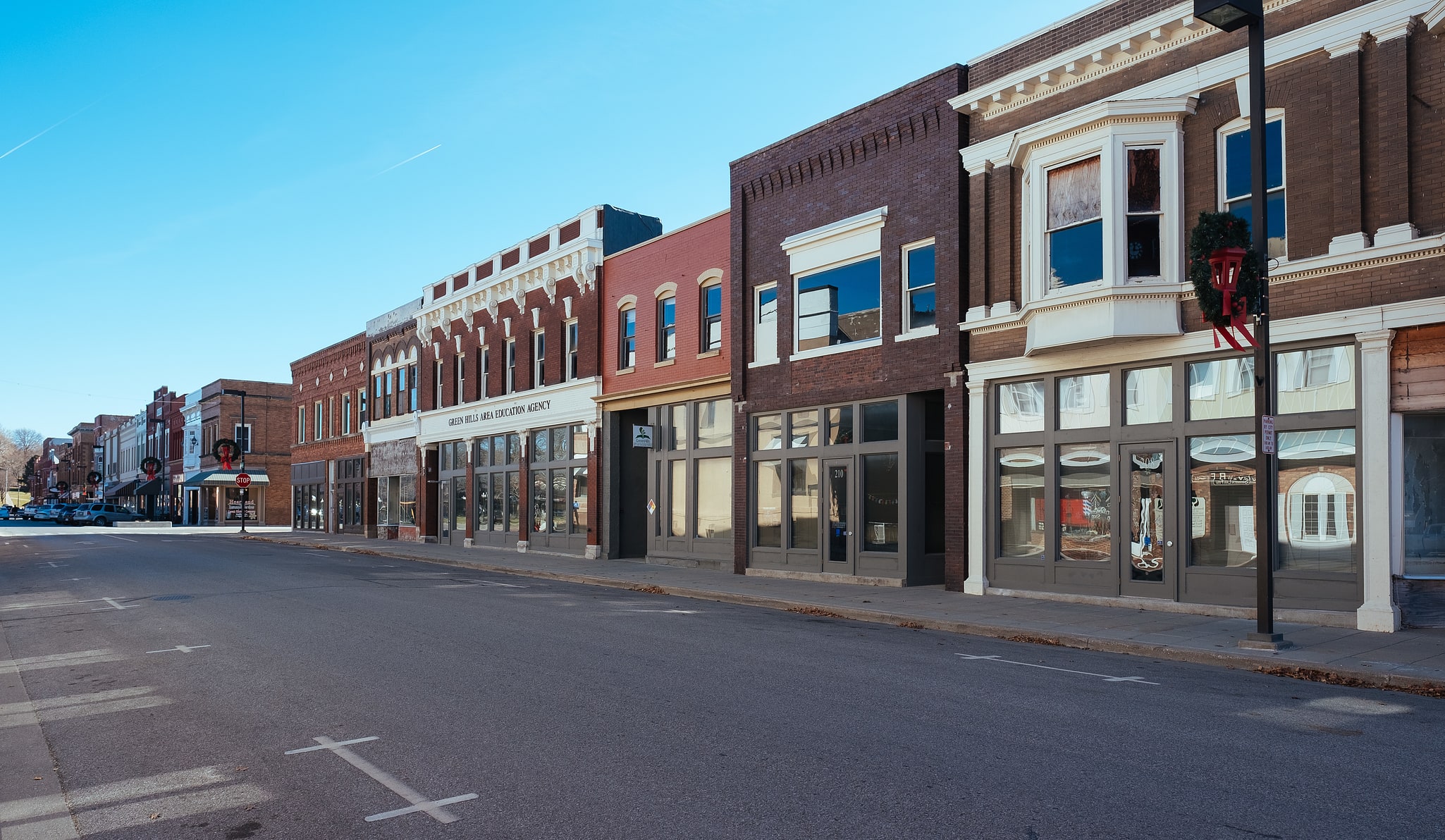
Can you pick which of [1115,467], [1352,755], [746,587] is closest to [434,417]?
[746,587]

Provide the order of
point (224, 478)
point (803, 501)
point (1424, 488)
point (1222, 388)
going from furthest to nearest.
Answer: point (224, 478) → point (803, 501) → point (1222, 388) → point (1424, 488)

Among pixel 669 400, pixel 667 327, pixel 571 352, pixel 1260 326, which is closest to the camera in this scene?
pixel 1260 326

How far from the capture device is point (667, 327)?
26000mm

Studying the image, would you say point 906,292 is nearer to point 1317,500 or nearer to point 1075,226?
point 1075,226

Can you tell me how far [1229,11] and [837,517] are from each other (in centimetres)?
1161

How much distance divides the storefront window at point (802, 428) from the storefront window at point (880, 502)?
5.30ft

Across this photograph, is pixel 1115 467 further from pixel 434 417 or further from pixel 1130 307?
pixel 434 417

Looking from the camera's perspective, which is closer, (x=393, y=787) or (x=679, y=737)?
(x=393, y=787)

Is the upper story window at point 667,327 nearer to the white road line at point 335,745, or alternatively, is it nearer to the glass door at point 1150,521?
the glass door at point 1150,521

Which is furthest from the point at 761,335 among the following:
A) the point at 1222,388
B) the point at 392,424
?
the point at 392,424

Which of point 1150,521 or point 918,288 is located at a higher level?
point 918,288

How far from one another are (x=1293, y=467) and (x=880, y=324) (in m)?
7.98

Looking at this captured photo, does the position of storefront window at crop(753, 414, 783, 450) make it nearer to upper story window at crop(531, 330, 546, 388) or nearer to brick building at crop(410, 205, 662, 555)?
brick building at crop(410, 205, 662, 555)

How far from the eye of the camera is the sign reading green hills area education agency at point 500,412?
1204 inches
